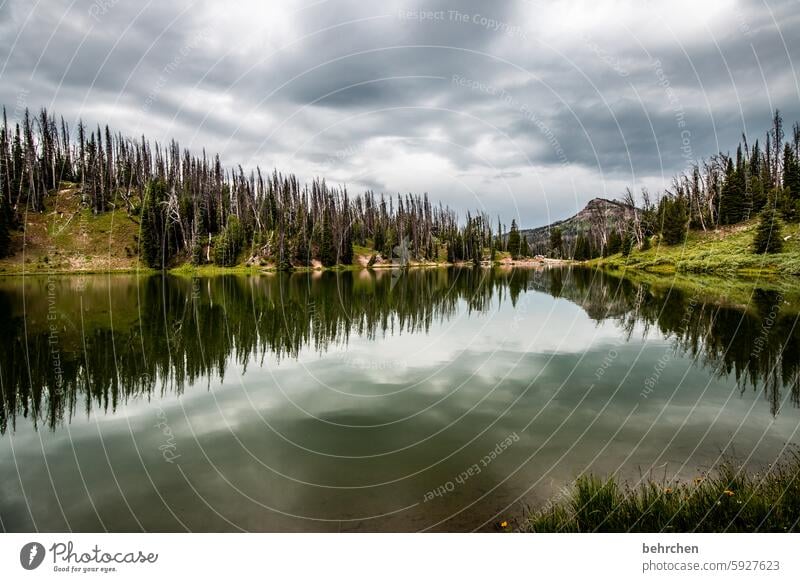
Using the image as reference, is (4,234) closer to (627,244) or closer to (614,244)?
(627,244)

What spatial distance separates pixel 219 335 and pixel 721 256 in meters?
76.0

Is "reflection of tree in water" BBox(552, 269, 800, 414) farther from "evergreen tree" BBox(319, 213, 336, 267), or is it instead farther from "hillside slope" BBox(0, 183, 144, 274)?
"hillside slope" BBox(0, 183, 144, 274)

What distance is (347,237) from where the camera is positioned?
378 ft

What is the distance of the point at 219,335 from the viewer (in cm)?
2216

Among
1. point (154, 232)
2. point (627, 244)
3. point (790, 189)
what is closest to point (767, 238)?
point (790, 189)

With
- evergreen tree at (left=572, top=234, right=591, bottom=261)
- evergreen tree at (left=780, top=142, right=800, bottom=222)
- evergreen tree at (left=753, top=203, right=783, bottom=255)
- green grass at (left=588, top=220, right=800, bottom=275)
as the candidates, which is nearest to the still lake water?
green grass at (left=588, top=220, right=800, bottom=275)

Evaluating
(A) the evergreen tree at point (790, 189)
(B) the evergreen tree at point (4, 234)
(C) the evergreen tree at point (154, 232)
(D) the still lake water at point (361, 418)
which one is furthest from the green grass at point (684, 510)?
(B) the evergreen tree at point (4, 234)

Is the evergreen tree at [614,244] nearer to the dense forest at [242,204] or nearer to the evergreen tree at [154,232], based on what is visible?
the dense forest at [242,204]

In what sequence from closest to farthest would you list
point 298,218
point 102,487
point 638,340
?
point 102,487, point 638,340, point 298,218

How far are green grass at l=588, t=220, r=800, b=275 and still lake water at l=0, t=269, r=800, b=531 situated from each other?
4712 centimetres

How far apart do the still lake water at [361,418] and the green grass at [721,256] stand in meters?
47.1

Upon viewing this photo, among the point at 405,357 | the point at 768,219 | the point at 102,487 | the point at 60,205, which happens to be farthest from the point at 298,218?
the point at 102,487
